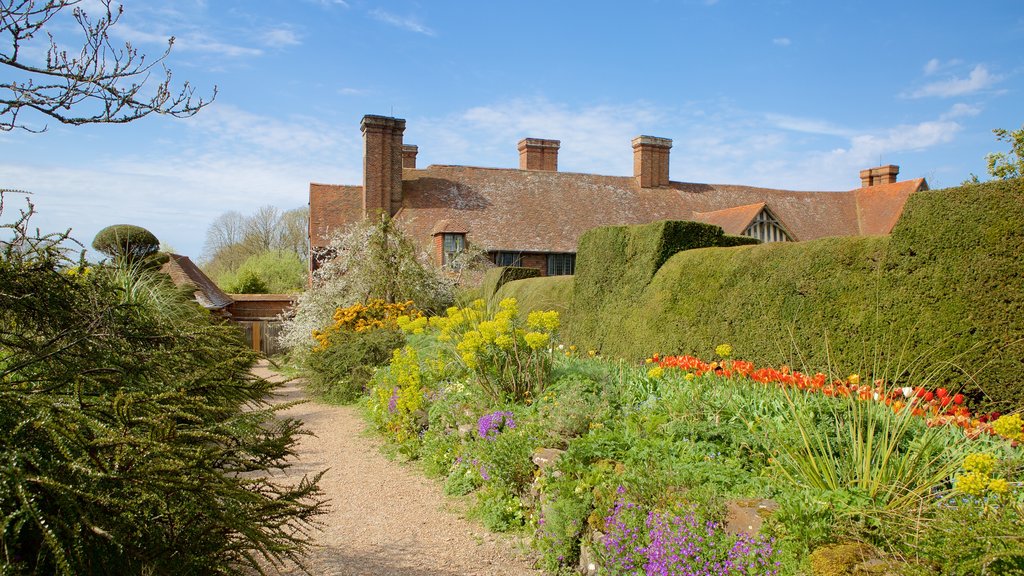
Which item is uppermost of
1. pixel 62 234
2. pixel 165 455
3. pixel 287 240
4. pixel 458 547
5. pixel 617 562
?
pixel 287 240

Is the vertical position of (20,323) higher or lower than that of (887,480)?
higher

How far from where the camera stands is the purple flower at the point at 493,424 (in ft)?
17.8

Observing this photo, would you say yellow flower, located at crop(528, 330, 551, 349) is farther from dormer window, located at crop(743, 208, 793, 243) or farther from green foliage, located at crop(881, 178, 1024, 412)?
dormer window, located at crop(743, 208, 793, 243)

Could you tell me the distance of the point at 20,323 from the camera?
237cm

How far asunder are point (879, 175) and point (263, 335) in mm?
29079

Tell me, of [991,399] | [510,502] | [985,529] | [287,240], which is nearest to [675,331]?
[991,399]

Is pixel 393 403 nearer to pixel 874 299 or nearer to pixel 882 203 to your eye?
pixel 874 299

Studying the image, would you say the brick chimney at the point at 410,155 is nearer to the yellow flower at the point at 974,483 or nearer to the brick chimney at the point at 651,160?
the brick chimney at the point at 651,160

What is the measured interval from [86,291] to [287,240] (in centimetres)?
4241

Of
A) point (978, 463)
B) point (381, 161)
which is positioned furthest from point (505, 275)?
point (978, 463)

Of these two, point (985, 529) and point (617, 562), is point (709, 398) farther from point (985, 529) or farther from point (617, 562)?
point (985, 529)

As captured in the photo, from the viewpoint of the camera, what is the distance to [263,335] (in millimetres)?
20719

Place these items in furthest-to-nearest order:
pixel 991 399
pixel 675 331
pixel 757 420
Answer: pixel 675 331
pixel 991 399
pixel 757 420

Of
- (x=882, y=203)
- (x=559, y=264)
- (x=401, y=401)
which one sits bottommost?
(x=401, y=401)
